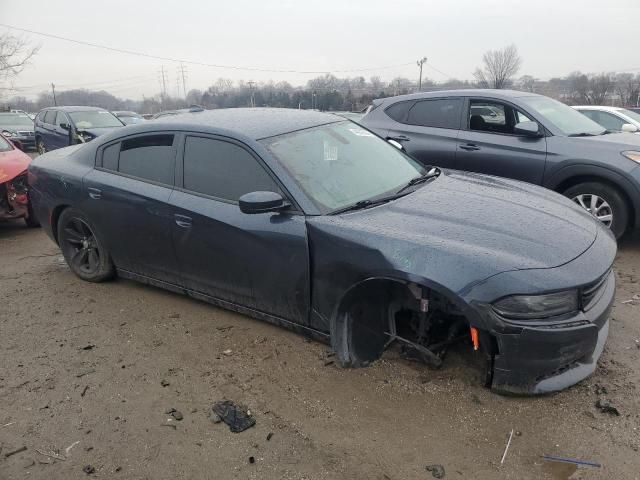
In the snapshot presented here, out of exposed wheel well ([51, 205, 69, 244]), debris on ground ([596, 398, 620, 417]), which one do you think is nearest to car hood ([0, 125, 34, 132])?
exposed wheel well ([51, 205, 69, 244])

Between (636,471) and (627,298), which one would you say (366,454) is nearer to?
(636,471)

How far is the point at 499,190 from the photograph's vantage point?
11.9 feet

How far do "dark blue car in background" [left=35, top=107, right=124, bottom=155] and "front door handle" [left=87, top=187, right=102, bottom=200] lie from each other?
8.38 metres

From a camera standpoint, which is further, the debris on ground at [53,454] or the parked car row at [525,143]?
the parked car row at [525,143]

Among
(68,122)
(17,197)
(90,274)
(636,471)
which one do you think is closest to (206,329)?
(90,274)

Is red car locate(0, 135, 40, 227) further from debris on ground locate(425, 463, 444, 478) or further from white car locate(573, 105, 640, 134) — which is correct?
white car locate(573, 105, 640, 134)

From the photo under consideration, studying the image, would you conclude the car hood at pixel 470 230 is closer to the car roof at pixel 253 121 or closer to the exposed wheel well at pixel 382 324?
the exposed wheel well at pixel 382 324

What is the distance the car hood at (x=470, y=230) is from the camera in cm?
264

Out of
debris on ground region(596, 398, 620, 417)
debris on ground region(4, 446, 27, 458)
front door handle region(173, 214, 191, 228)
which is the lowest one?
debris on ground region(4, 446, 27, 458)

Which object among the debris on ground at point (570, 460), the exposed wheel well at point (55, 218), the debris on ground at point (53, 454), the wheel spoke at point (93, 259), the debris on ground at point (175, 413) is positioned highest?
the exposed wheel well at point (55, 218)

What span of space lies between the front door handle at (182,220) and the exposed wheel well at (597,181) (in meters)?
3.98

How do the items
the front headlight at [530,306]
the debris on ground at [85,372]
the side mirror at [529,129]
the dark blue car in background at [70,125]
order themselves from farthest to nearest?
1. the dark blue car in background at [70,125]
2. the side mirror at [529,129]
3. the debris on ground at [85,372]
4. the front headlight at [530,306]

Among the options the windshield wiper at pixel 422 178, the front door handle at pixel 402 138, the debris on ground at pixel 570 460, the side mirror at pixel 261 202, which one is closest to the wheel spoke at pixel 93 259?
the side mirror at pixel 261 202

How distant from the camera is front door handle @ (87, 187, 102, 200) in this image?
14.0 ft
